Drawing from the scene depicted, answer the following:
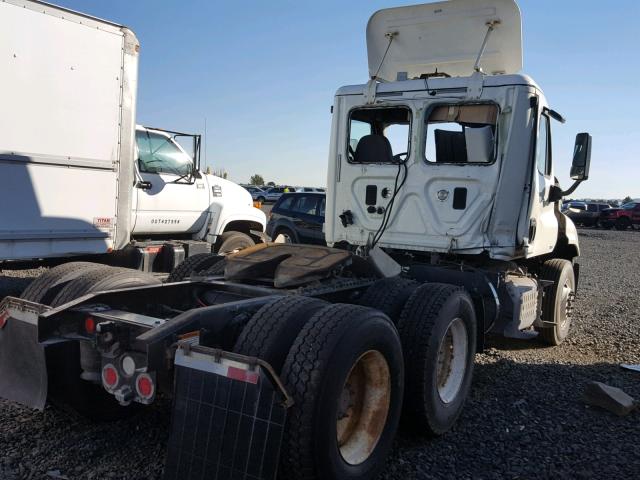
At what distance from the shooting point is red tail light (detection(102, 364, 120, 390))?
292 centimetres

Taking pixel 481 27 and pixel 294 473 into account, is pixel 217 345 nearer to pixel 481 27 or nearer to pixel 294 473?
pixel 294 473

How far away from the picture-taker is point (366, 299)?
4191mm

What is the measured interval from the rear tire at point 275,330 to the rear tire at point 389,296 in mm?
981

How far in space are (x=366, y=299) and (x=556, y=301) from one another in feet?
10.9

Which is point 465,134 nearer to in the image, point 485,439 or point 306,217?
point 485,439

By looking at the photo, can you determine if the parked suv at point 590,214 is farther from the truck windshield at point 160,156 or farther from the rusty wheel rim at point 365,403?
the rusty wheel rim at point 365,403

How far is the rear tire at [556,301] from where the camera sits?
6.53 m

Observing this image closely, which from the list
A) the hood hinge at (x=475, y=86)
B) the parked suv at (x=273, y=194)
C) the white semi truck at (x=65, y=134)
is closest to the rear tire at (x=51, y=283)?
the white semi truck at (x=65, y=134)

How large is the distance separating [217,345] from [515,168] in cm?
341

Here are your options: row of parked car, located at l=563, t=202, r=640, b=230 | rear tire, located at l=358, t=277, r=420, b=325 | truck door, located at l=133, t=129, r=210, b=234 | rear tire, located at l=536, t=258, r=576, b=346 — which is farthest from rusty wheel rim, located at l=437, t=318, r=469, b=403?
row of parked car, located at l=563, t=202, r=640, b=230

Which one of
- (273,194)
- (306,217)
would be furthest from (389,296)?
(273,194)

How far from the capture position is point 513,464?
356cm

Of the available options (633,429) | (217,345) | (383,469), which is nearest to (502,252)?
(633,429)

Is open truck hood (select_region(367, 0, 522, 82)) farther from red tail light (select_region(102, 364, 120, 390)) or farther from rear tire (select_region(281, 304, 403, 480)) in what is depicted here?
red tail light (select_region(102, 364, 120, 390))
